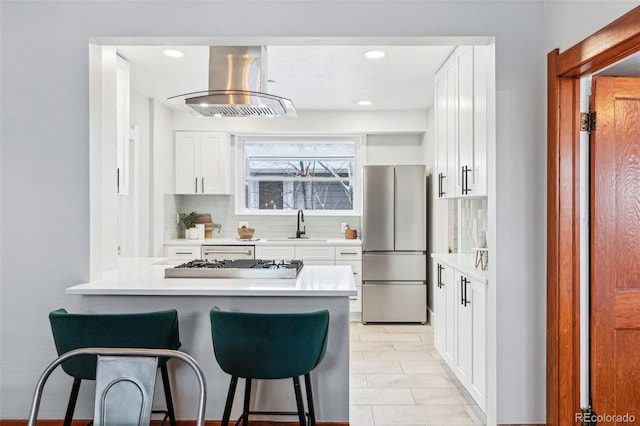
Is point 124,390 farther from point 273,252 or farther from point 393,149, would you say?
point 393,149

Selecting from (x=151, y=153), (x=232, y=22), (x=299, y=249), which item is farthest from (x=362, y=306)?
(x=232, y=22)

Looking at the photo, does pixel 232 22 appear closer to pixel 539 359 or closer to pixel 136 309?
pixel 136 309

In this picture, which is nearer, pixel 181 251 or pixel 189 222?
pixel 181 251

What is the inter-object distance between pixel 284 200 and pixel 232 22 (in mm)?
3794

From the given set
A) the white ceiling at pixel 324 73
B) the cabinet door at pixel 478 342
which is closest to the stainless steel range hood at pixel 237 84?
the white ceiling at pixel 324 73

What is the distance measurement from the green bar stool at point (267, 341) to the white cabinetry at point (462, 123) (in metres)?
1.43

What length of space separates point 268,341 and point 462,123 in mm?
2161

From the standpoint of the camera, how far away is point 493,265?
2645 mm

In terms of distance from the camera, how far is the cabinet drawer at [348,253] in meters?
5.66

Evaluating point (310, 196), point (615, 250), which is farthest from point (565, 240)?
point (310, 196)

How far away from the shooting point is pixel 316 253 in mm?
5648

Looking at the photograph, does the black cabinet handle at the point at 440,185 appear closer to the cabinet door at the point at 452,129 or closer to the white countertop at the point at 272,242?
the cabinet door at the point at 452,129

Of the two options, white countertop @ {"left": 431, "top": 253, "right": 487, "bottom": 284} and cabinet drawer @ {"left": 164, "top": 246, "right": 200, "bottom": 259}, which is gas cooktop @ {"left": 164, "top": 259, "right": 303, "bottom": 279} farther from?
cabinet drawer @ {"left": 164, "top": 246, "right": 200, "bottom": 259}

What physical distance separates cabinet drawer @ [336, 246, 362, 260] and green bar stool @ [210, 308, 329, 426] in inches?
136
